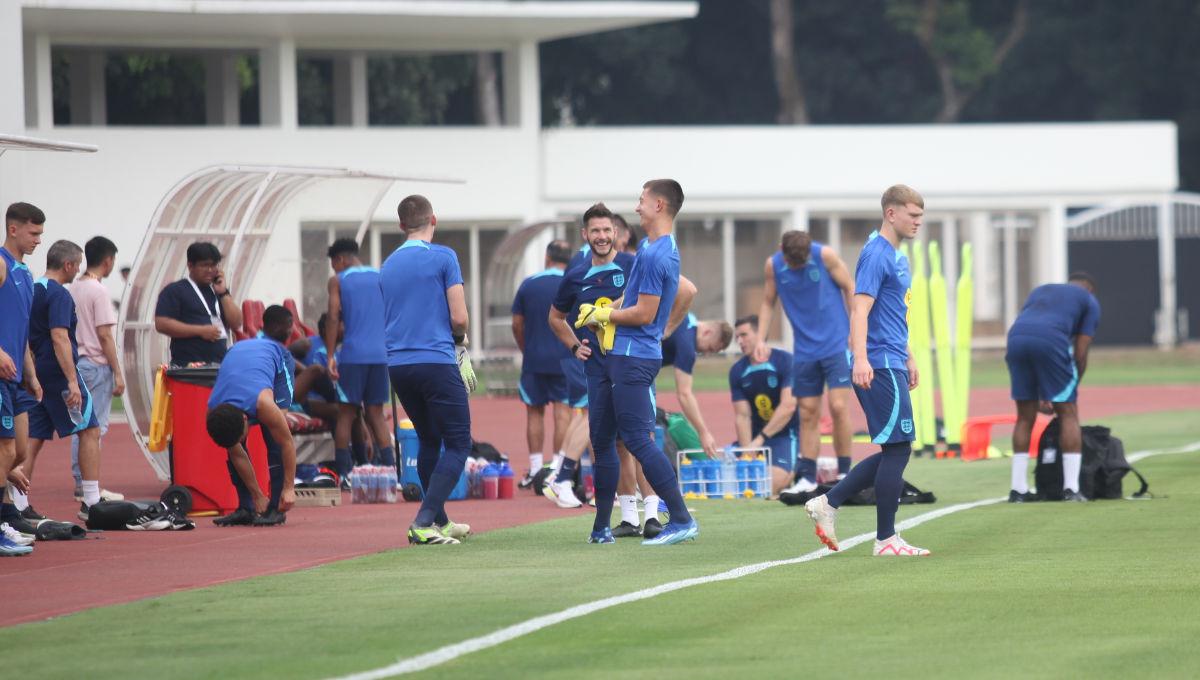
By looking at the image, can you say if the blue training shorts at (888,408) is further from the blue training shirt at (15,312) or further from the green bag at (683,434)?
the blue training shirt at (15,312)

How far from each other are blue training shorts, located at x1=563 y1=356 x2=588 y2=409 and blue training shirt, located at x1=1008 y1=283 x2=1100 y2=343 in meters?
3.40

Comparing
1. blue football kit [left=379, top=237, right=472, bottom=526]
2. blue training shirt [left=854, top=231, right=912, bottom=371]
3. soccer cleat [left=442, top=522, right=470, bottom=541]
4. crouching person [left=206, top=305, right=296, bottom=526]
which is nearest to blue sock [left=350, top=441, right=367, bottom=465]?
crouching person [left=206, top=305, right=296, bottom=526]

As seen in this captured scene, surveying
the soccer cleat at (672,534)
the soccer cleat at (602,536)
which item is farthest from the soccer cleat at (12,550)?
the soccer cleat at (672,534)

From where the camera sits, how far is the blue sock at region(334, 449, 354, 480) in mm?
16547

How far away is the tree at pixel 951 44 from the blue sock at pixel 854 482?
158 feet

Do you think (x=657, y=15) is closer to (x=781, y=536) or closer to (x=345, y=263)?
(x=345, y=263)

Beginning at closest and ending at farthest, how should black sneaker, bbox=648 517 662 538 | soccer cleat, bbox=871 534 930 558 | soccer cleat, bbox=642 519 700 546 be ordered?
soccer cleat, bbox=871 534 930 558 < soccer cleat, bbox=642 519 700 546 < black sneaker, bbox=648 517 662 538

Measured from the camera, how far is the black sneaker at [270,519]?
13555 mm

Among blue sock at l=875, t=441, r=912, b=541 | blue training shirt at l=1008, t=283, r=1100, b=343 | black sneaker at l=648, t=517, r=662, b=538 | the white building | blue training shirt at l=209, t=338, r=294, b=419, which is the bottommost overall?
black sneaker at l=648, t=517, r=662, b=538

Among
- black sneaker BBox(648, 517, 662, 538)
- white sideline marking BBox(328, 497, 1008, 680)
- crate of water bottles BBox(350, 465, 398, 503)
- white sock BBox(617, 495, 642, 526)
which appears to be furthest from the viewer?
crate of water bottles BBox(350, 465, 398, 503)

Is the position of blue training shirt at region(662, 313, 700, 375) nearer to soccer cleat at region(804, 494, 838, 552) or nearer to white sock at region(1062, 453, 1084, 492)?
white sock at region(1062, 453, 1084, 492)

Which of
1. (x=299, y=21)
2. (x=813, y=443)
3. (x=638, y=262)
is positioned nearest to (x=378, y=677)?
(x=638, y=262)

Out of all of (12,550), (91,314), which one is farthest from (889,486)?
(91,314)

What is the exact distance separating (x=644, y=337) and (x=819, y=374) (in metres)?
3.74
